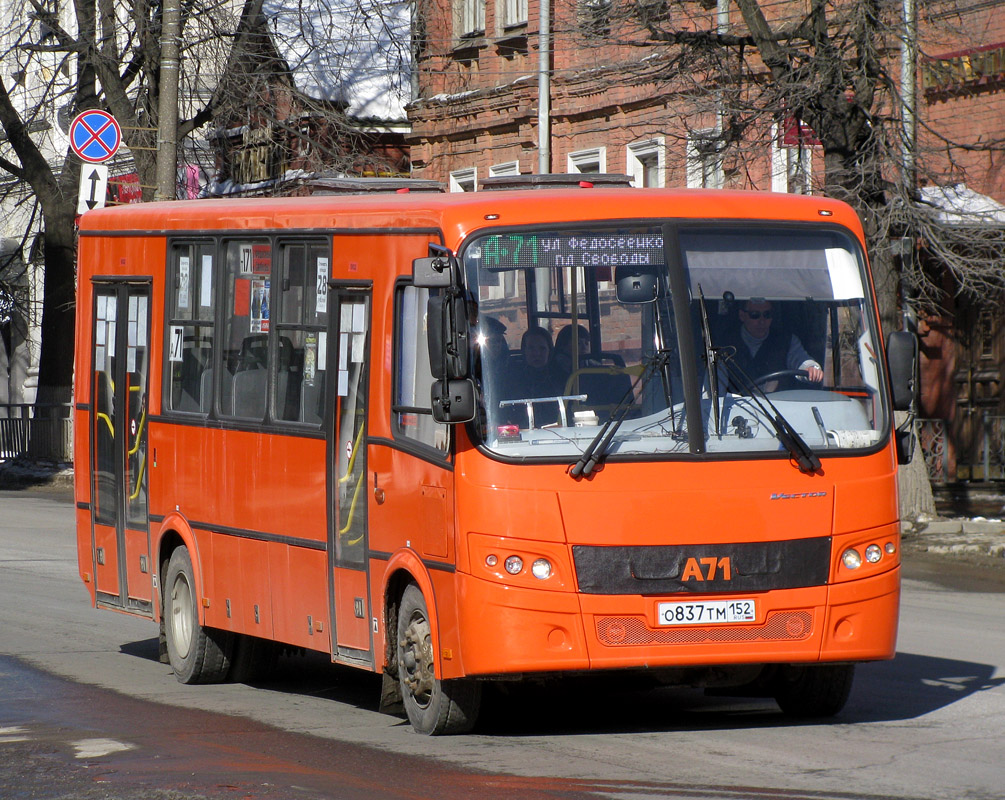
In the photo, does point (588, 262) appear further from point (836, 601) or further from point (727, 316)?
point (836, 601)

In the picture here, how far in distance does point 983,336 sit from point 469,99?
12187mm

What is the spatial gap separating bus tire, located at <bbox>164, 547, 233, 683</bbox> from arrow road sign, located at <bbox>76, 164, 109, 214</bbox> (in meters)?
9.93

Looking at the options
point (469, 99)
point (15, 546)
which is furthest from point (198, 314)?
point (469, 99)

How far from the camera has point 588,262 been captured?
27.5 ft

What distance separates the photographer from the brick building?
20109 millimetres

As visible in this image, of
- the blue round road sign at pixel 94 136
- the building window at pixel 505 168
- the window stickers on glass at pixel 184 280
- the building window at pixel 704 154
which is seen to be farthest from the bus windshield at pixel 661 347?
the building window at pixel 505 168

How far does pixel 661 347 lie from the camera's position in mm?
8219

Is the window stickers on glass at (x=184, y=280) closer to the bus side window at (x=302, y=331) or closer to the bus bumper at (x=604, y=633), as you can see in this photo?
the bus side window at (x=302, y=331)

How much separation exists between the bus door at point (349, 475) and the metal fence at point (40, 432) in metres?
23.7

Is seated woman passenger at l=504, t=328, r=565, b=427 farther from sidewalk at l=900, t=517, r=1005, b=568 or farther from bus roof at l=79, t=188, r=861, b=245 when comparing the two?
sidewalk at l=900, t=517, r=1005, b=568

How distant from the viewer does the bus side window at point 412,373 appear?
333 inches

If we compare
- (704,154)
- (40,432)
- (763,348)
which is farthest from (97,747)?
(40,432)

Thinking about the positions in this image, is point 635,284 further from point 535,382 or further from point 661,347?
point 535,382

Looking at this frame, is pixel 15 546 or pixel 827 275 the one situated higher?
pixel 827 275
